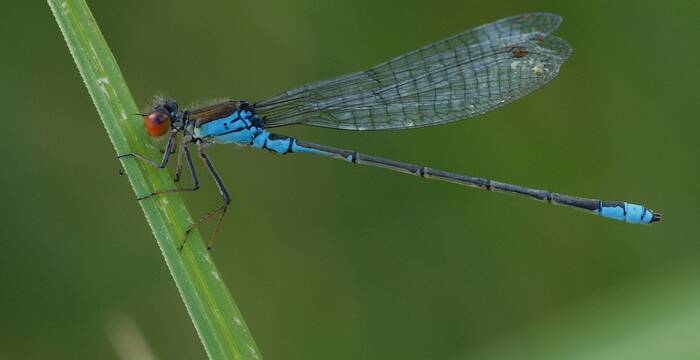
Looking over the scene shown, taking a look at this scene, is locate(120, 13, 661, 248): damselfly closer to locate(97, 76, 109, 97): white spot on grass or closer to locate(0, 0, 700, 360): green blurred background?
locate(0, 0, 700, 360): green blurred background

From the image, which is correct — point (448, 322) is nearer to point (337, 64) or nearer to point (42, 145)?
point (337, 64)

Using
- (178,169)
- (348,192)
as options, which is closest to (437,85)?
(348,192)

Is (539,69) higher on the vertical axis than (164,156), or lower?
lower

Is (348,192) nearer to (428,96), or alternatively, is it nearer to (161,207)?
(428,96)

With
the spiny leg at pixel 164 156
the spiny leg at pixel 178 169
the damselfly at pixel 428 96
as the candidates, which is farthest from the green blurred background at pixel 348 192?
the spiny leg at pixel 164 156

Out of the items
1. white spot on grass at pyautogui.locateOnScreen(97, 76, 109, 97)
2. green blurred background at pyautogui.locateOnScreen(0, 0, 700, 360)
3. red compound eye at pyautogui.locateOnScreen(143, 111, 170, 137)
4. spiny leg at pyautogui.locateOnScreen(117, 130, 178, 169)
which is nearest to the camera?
white spot on grass at pyautogui.locateOnScreen(97, 76, 109, 97)

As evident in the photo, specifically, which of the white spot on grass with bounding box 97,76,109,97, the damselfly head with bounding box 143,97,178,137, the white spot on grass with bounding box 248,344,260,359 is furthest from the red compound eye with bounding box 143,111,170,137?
the white spot on grass with bounding box 248,344,260,359
